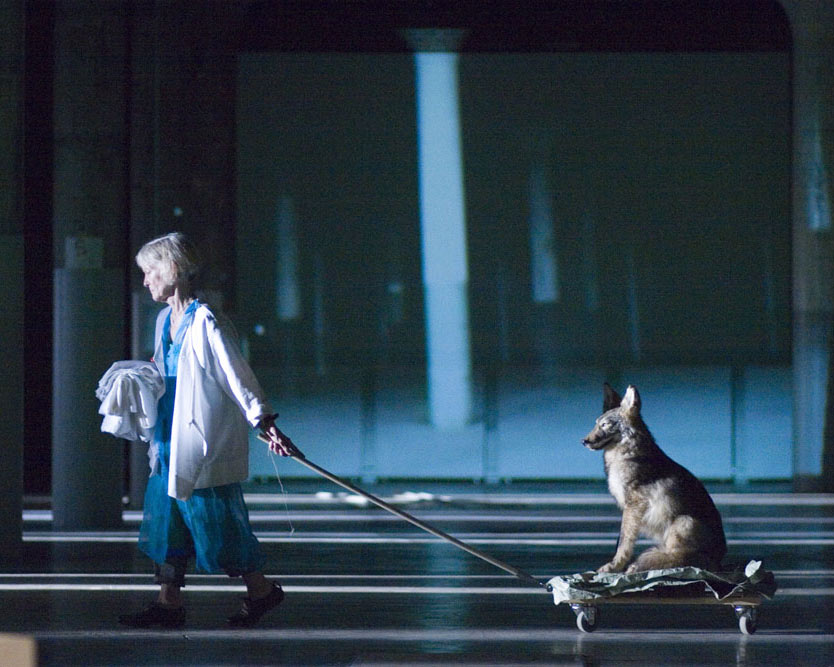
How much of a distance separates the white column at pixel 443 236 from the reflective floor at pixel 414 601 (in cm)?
284

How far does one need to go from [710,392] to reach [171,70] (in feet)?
19.6

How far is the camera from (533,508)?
1373 cm

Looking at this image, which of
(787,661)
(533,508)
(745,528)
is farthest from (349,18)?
(787,661)

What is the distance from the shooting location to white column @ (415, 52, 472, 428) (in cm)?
1596

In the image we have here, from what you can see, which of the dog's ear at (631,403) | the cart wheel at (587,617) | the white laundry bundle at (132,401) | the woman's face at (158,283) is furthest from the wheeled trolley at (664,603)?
the woman's face at (158,283)

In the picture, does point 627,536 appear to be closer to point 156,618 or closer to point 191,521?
point 191,521

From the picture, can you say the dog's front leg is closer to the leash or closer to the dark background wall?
the leash

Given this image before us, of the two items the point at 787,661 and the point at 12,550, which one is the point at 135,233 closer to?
the point at 12,550

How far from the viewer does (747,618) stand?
719 cm

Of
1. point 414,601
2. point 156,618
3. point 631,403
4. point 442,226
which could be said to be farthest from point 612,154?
point 156,618

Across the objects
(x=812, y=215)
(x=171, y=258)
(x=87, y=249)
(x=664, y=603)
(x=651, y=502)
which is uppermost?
(x=812, y=215)

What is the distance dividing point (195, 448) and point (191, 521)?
13.8 inches

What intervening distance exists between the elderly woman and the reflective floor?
27 cm

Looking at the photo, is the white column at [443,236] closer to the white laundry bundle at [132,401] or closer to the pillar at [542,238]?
the pillar at [542,238]
